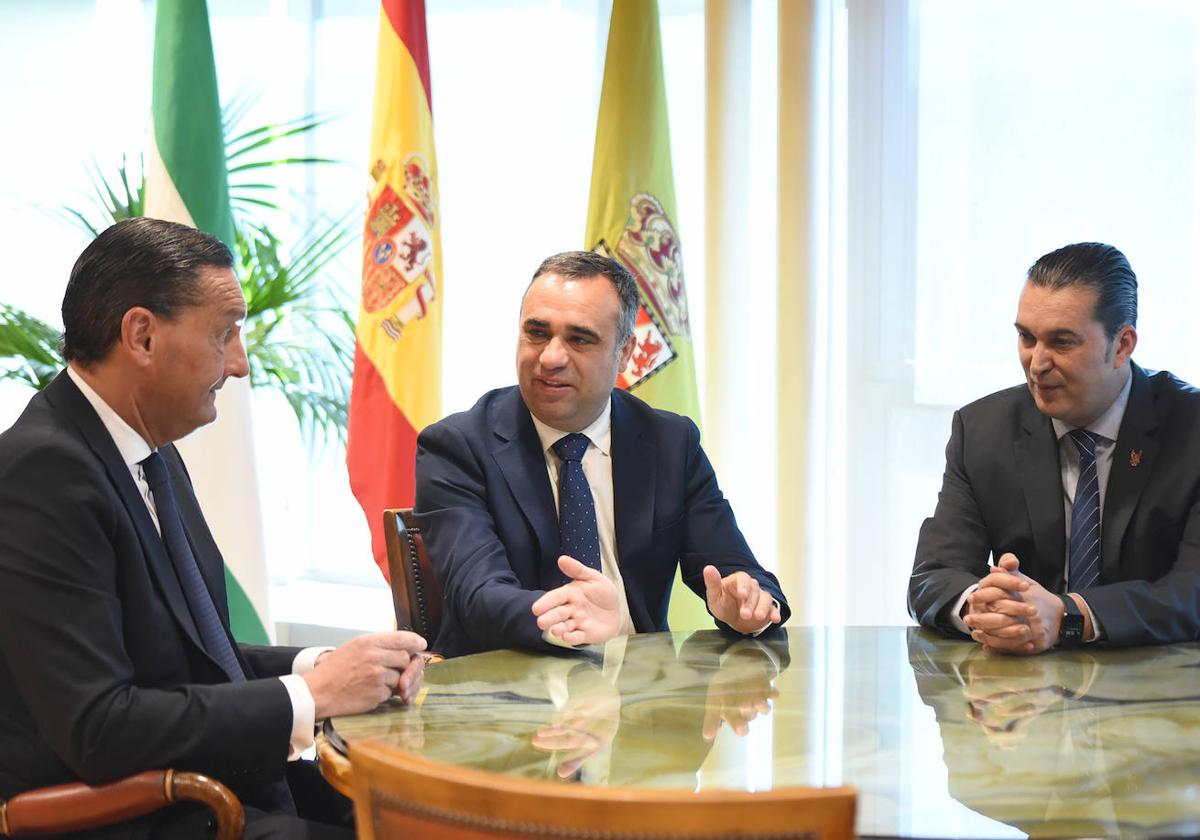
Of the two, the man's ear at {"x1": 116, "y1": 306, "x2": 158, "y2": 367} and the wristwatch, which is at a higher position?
the man's ear at {"x1": 116, "y1": 306, "x2": 158, "y2": 367}

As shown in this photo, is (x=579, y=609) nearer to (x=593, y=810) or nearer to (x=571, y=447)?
(x=571, y=447)

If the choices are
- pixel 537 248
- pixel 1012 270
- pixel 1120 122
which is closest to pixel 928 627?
pixel 1012 270

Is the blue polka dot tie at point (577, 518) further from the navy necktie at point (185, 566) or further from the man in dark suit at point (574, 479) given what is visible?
the navy necktie at point (185, 566)

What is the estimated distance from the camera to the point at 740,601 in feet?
8.12

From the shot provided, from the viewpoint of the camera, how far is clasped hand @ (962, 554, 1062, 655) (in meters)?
2.37

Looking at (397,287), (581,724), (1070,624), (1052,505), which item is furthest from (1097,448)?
(397,287)

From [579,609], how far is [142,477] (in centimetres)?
81

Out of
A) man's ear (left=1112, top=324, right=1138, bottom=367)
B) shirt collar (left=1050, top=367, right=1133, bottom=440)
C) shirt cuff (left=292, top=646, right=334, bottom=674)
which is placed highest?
man's ear (left=1112, top=324, right=1138, bottom=367)

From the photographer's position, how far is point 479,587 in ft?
8.32

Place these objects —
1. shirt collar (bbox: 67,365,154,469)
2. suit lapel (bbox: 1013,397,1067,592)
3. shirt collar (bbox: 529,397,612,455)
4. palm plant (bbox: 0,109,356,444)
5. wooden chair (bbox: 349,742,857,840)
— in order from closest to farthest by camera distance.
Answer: wooden chair (bbox: 349,742,857,840), shirt collar (bbox: 67,365,154,469), suit lapel (bbox: 1013,397,1067,592), shirt collar (bbox: 529,397,612,455), palm plant (bbox: 0,109,356,444)

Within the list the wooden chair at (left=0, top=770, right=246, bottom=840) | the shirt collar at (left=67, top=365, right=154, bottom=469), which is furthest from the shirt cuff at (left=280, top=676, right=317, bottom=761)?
the shirt collar at (left=67, top=365, right=154, bottom=469)

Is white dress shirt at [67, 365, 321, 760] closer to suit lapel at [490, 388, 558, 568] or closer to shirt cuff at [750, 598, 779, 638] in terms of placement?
suit lapel at [490, 388, 558, 568]

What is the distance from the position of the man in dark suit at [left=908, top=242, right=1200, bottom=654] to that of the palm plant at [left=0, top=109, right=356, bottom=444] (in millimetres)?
2047

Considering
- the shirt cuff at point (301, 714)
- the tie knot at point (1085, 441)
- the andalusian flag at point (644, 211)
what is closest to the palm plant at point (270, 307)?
the andalusian flag at point (644, 211)
